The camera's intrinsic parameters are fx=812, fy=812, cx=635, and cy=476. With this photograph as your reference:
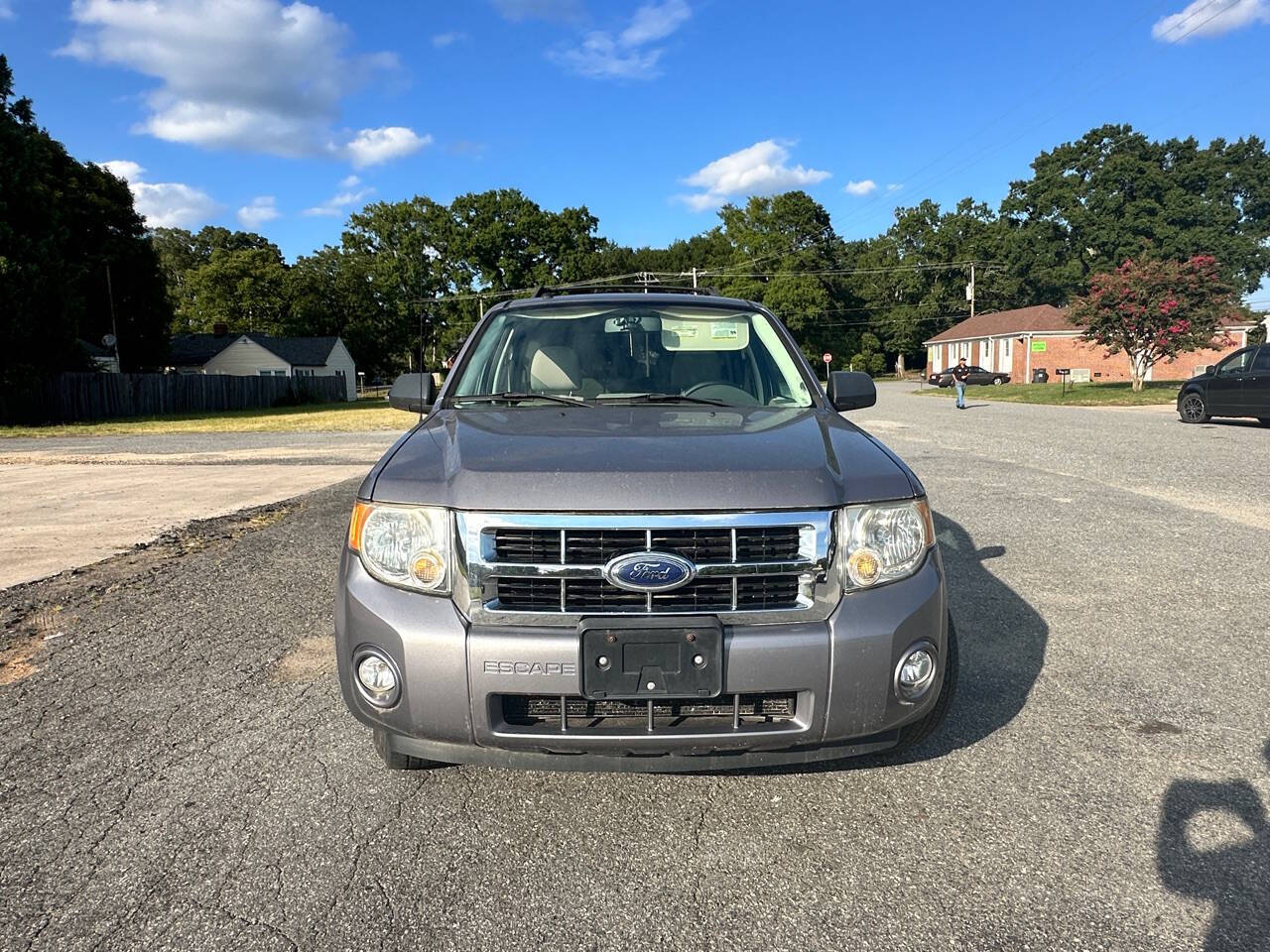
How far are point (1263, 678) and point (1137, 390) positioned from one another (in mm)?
32601

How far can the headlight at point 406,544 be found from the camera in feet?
7.83

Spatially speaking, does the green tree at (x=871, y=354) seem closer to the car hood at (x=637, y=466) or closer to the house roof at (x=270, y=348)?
the house roof at (x=270, y=348)

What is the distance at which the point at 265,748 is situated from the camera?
10.2 ft

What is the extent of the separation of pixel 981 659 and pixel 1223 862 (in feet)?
5.33

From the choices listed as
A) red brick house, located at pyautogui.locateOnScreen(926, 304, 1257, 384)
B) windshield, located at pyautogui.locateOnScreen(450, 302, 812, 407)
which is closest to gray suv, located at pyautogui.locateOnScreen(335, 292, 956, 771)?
windshield, located at pyautogui.locateOnScreen(450, 302, 812, 407)

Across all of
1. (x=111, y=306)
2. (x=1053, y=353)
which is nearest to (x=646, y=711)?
(x=111, y=306)

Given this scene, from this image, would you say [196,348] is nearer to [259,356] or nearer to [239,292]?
[259,356]

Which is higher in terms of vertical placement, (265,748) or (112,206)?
(112,206)

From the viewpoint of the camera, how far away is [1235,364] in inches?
658

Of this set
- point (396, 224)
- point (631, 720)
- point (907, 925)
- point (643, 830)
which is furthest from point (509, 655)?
point (396, 224)

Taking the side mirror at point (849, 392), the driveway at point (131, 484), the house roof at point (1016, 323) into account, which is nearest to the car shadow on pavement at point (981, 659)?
the side mirror at point (849, 392)

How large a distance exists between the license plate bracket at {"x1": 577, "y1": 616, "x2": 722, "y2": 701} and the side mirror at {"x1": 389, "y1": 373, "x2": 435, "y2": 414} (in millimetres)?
2069

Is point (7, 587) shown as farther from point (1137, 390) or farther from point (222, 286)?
point (222, 286)

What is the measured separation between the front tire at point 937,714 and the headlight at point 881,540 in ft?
1.01
